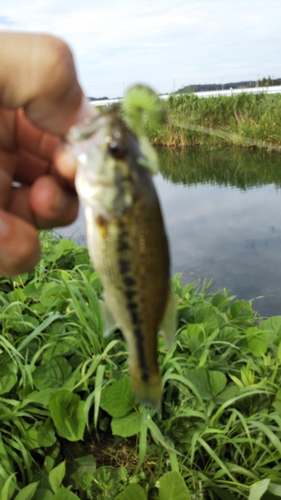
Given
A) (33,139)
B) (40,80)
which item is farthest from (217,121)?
(40,80)

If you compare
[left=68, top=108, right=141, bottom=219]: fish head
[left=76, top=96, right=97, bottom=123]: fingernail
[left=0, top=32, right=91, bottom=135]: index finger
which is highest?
[left=0, top=32, right=91, bottom=135]: index finger

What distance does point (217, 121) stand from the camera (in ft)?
55.2

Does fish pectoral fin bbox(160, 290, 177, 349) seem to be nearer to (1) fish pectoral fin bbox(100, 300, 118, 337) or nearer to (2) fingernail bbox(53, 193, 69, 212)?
(1) fish pectoral fin bbox(100, 300, 118, 337)

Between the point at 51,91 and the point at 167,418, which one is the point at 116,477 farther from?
the point at 51,91

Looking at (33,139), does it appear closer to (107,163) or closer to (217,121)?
(107,163)

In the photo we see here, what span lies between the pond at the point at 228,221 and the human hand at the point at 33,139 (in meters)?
3.04

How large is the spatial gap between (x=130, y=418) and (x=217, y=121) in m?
15.7

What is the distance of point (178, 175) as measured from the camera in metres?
14.1

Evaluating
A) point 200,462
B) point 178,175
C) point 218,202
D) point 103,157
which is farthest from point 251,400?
point 178,175

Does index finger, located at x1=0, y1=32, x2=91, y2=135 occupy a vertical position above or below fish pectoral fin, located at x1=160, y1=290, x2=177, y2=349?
above

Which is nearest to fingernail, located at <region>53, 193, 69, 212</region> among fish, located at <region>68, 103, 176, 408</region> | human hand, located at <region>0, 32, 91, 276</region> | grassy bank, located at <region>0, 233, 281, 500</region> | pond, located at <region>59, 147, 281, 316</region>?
human hand, located at <region>0, 32, 91, 276</region>

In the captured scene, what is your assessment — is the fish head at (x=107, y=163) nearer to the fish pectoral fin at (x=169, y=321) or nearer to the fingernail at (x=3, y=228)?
the fish pectoral fin at (x=169, y=321)

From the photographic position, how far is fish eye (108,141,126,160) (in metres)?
1.13

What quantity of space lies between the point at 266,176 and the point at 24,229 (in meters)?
12.0
